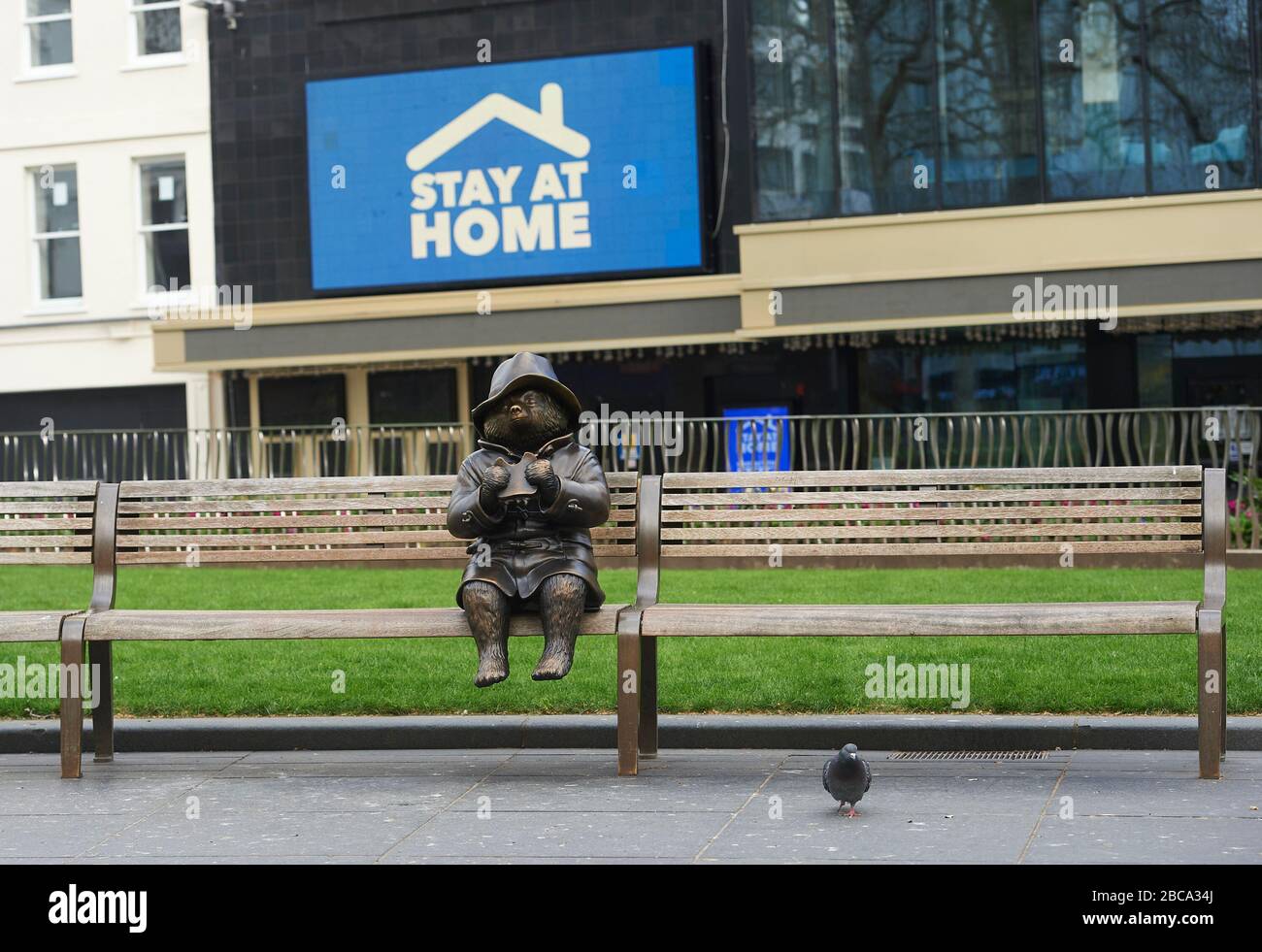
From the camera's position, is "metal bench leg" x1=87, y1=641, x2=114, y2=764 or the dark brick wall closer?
"metal bench leg" x1=87, y1=641, x2=114, y2=764

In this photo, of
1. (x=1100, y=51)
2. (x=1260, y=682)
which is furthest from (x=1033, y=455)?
(x=1260, y=682)

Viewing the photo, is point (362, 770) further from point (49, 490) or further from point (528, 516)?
point (49, 490)

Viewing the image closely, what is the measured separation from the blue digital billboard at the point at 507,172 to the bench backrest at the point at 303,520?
621 inches

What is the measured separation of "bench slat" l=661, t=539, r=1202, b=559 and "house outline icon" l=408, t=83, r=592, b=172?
16.6 meters

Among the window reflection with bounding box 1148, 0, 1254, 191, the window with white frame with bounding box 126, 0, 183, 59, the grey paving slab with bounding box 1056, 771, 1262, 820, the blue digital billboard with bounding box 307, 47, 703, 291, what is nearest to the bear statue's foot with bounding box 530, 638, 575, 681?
the grey paving slab with bounding box 1056, 771, 1262, 820

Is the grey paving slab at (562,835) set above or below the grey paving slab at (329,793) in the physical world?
above

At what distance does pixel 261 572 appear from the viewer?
1520 cm

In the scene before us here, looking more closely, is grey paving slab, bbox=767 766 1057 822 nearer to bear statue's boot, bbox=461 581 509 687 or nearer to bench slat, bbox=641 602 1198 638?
bench slat, bbox=641 602 1198 638

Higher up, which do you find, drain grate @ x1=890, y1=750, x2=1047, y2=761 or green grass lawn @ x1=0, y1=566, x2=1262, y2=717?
green grass lawn @ x1=0, y1=566, x2=1262, y2=717

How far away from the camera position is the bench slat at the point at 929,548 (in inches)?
276

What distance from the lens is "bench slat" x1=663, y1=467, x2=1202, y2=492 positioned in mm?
7012

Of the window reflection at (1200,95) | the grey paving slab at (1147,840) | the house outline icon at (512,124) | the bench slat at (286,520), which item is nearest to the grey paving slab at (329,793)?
the bench slat at (286,520)

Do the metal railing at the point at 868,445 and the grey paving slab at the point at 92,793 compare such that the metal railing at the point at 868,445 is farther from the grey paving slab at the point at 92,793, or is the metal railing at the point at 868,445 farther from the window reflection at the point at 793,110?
the grey paving slab at the point at 92,793

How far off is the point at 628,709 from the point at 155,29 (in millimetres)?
22893
